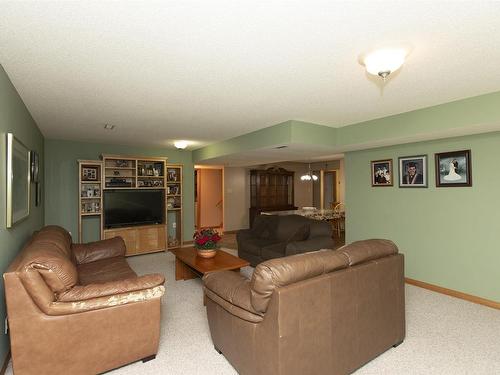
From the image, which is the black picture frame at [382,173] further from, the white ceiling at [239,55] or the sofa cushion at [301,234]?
the sofa cushion at [301,234]

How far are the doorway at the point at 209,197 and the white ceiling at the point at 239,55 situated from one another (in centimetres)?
511

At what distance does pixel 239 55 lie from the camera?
1928mm

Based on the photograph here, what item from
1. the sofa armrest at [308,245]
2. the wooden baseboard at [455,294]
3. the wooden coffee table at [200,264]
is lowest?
the wooden baseboard at [455,294]

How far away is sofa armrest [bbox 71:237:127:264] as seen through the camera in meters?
3.60

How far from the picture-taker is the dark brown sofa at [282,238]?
13.7ft

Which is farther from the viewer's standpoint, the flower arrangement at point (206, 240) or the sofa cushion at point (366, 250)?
the flower arrangement at point (206, 240)

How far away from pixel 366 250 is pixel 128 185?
15.9 ft

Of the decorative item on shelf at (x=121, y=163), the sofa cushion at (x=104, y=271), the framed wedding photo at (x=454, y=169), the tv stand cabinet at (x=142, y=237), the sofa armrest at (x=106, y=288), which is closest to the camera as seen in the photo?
the sofa armrest at (x=106, y=288)

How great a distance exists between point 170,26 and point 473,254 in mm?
4031

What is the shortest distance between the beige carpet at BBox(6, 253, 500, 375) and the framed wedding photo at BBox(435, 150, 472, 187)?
144cm

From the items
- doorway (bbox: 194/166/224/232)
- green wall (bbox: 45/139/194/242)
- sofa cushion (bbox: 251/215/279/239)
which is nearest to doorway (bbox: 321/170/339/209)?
doorway (bbox: 194/166/224/232)

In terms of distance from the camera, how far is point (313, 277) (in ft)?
5.93

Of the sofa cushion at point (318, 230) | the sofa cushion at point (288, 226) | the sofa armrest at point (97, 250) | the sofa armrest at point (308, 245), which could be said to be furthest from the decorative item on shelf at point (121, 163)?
the sofa cushion at point (318, 230)

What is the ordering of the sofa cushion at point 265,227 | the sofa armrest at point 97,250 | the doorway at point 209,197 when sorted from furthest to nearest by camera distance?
the doorway at point 209,197 → the sofa cushion at point 265,227 → the sofa armrest at point 97,250
